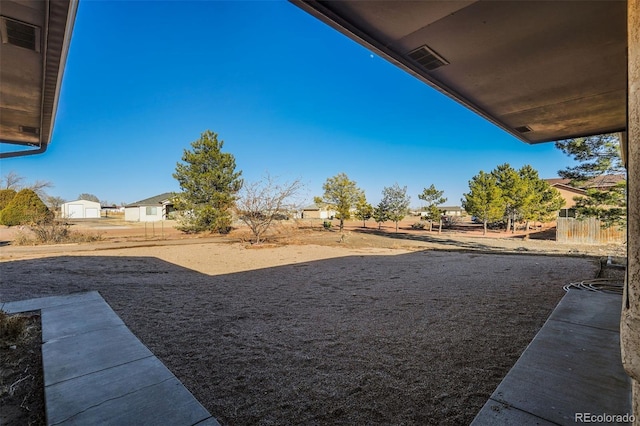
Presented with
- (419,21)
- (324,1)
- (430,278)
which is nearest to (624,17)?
(419,21)

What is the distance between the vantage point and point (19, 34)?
8.10 feet

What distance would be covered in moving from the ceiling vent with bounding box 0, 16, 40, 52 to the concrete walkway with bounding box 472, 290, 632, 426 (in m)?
4.44

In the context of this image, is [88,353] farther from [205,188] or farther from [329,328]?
[205,188]

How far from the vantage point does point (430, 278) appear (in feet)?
22.9

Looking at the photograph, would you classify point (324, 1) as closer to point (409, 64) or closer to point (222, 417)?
point (409, 64)

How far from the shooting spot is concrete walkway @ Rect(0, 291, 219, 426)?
1.95 meters

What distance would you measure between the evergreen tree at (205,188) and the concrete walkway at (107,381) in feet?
53.0

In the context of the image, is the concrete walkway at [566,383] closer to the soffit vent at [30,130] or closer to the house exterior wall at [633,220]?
the house exterior wall at [633,220]

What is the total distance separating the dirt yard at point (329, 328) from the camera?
229 centimetres

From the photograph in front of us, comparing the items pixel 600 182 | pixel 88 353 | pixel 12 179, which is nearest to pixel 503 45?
pixel 88 353

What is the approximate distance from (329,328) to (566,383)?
2.41 metres

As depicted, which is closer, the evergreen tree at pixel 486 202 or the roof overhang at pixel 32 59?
the roof overhang at pixel 32 59

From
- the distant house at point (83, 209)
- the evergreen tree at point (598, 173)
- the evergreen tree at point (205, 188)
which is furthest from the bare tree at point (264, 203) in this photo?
the distant house at point (83, 209)

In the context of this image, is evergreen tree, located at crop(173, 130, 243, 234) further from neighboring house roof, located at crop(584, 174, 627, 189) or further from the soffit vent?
neighboring house roof, located at crop(584, 174, 627, 189)
